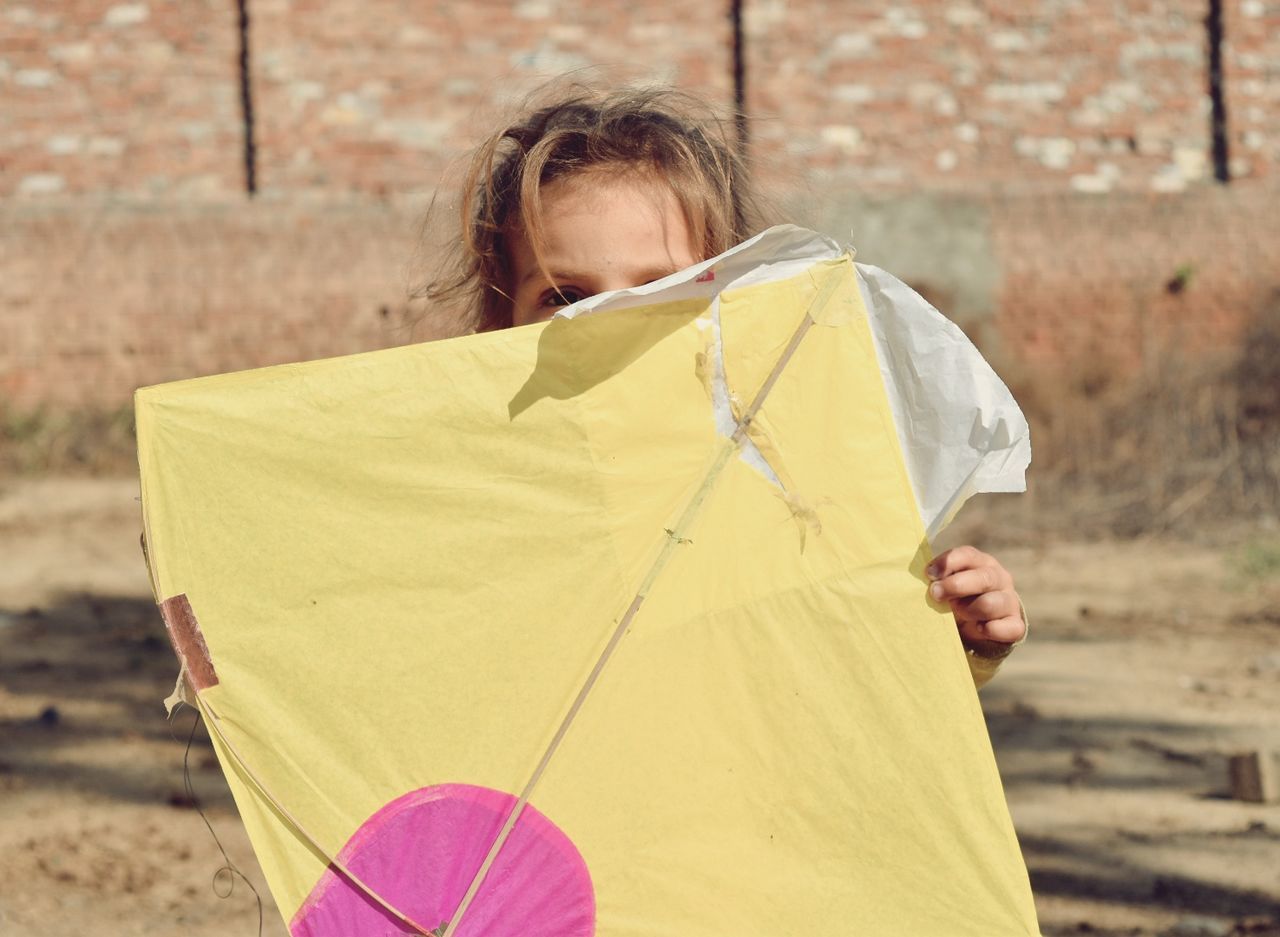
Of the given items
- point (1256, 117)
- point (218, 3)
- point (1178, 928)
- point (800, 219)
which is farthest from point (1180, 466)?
point (218, 3)

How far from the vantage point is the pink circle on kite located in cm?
135

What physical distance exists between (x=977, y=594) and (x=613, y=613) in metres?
0.40

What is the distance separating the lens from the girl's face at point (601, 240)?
1.68 m

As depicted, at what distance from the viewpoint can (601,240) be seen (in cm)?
169

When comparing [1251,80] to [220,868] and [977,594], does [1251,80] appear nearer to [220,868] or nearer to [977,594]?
[220,868]

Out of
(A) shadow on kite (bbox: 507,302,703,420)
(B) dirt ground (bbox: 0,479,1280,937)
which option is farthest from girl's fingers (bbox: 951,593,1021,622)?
(B) dirt ground (bbox: 0,479,1280,937)

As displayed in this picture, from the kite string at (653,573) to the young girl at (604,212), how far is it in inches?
11.5

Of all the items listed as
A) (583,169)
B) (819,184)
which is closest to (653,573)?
(583,169)

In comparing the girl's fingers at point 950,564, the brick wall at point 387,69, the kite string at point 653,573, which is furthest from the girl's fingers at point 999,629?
the brick wall at point 387,69

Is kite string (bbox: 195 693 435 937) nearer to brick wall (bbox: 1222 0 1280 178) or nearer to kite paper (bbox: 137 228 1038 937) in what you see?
kite paper (bbox: 137 228 1038 937)

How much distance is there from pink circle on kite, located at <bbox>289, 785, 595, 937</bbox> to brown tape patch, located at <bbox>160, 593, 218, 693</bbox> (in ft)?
0.71

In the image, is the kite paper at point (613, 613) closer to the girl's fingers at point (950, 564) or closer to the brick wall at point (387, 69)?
the girl's fingers at point (950, 564)

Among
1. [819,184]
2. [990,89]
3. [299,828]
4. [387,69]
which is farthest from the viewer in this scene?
[990,89]

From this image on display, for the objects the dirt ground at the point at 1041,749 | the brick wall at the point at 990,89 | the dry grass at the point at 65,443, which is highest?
the brick wall at the point at 990,89
